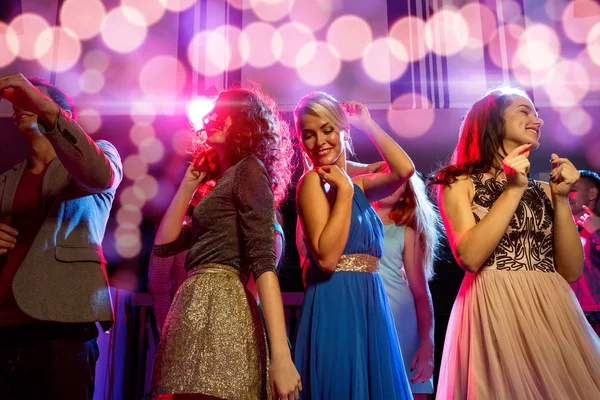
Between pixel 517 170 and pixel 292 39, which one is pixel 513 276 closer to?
pixel 517 170

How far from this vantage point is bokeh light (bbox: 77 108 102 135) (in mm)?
4328

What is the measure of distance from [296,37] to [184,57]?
3.23 feet

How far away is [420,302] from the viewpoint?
8.43 feet

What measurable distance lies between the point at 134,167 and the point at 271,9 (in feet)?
7.00

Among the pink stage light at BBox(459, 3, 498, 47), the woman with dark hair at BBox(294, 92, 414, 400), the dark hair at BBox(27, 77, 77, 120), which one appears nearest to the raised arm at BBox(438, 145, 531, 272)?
the woman with dark hair at BBox(294, 92, 414, 400)

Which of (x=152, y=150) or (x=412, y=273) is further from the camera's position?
(x=152, y=150)

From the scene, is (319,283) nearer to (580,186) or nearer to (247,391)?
(247,391)

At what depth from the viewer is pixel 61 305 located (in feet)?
4.65

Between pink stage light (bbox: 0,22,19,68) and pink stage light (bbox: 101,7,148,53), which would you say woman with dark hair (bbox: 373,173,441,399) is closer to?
pink stage light (bbox: 101,7,148,53)

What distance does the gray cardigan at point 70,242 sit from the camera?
4.56 ft

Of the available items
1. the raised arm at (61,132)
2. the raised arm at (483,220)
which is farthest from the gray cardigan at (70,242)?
the raised arm at (483,220)

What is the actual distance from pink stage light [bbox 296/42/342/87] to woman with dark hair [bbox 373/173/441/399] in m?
1.84

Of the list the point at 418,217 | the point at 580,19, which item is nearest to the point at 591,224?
the point at 580,19

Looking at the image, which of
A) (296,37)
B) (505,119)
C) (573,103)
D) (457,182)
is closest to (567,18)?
(573,103)
